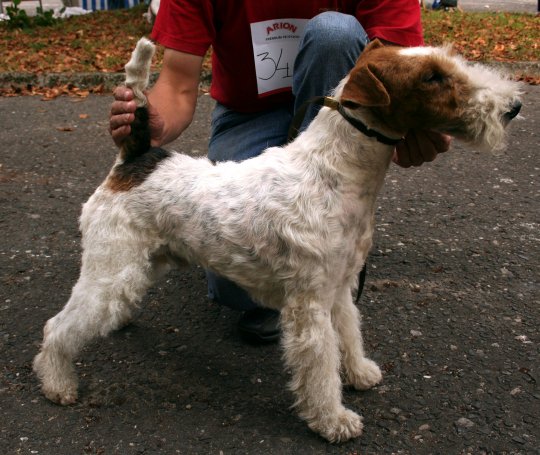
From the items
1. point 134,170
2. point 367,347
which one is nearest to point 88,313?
point 134,170

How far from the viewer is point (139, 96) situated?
2.55 meters

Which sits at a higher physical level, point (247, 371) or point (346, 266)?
point (346, 266)

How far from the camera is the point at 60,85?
754 cm

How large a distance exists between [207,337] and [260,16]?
1.64 m

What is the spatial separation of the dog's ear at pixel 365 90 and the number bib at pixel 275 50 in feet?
3.58

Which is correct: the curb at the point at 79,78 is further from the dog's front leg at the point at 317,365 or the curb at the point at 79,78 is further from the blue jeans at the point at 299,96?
the dog's front leg at the point at 317,365

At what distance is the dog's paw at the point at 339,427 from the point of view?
2332mm

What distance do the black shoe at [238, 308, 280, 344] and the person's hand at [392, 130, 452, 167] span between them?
1.04 meters

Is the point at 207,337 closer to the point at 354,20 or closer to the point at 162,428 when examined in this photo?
the point at 162,428

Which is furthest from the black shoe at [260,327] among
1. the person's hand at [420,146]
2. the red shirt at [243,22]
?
the red shirt at [243,22]

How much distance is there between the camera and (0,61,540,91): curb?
7.49 metres

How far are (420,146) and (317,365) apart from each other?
0.95 m

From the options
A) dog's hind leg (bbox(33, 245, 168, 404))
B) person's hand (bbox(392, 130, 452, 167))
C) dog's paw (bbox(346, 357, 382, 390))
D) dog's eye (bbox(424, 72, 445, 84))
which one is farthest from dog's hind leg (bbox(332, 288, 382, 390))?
dog's eye (bbox(424, 72, 445, 84))

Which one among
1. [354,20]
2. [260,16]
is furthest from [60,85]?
[354,20]
